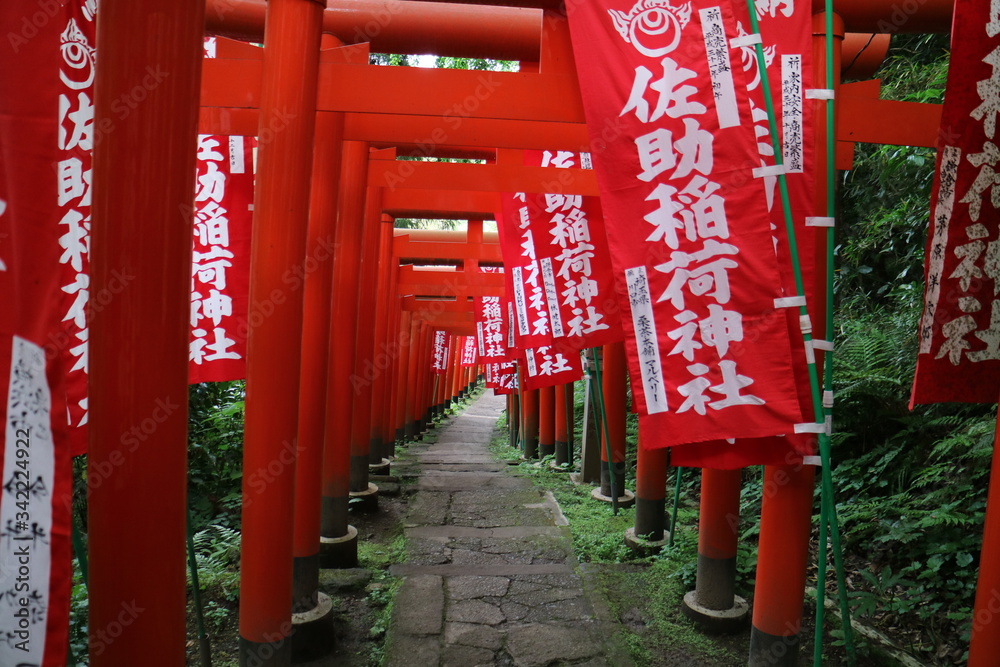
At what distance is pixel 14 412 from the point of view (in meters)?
1.67

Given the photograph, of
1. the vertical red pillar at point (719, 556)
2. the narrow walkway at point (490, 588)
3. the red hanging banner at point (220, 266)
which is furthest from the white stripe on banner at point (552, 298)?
the red hanging banner at point (220, 266)

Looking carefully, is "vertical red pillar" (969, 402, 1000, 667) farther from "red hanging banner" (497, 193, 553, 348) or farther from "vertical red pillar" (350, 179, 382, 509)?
"vertical red pillar" (350, 179, 382, 509)

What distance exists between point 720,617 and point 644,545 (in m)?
1.88

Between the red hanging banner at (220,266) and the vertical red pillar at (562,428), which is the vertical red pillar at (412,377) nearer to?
the vertical red pillar at (562,428)

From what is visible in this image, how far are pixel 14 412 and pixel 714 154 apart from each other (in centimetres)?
297

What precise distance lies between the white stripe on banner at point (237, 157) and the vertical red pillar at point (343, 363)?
213 cm

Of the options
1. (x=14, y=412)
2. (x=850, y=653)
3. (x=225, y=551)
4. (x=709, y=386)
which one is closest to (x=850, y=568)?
(x=850, y=653)

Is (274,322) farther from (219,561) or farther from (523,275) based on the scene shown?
(523,275)

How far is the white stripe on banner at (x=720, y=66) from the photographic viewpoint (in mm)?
3276

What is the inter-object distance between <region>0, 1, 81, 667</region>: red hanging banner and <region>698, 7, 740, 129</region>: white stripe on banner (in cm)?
271

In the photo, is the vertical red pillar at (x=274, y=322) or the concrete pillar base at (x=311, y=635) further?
the concrete pillar base at (x=311, y=635)

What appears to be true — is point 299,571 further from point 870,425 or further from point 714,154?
point 870,425

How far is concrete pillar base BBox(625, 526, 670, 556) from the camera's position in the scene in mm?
7043

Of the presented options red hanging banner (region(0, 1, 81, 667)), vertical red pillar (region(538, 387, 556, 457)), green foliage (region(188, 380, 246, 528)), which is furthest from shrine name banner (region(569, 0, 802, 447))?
vertical red pillar (region(538, 387, 556, 457))
